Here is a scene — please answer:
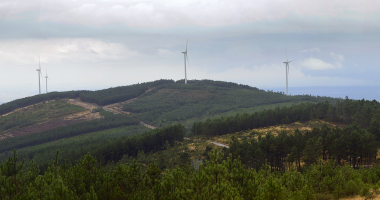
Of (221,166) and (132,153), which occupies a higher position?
(221,166)

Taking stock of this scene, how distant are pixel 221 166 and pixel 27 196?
71.1ft

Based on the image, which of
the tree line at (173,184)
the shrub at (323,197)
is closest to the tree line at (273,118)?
the tree line at (173,184)

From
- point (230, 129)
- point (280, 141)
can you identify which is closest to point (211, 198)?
point (280, 141)

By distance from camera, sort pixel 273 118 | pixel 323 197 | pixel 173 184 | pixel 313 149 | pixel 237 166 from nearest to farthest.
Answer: pixel 173 184 → pixel 323 197 → pixel 237 166 → pixel 313 149 → pixel 273 118

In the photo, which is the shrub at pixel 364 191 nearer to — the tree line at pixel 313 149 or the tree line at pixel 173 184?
the tree line at pixel 173 184

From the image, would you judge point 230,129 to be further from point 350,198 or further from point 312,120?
point 350,198

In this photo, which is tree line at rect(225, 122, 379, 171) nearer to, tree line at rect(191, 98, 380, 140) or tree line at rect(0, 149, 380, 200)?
tree line at rect(0, 149, 380, 200)

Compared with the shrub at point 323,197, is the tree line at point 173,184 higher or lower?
higher

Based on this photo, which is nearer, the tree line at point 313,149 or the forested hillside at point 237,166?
the forested hillside at point 237,166

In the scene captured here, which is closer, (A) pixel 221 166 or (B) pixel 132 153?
(A) pixel 221 166

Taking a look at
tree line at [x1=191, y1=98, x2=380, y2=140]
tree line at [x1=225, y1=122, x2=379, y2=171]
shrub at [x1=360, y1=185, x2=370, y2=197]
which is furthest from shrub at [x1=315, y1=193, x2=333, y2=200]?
tree line at [x1=191, y1=98, x2=380, y2=140]

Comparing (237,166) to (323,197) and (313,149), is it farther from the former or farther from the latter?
(313,149)

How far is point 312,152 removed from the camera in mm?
75250

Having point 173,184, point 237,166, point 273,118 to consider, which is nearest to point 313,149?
point 237,166
